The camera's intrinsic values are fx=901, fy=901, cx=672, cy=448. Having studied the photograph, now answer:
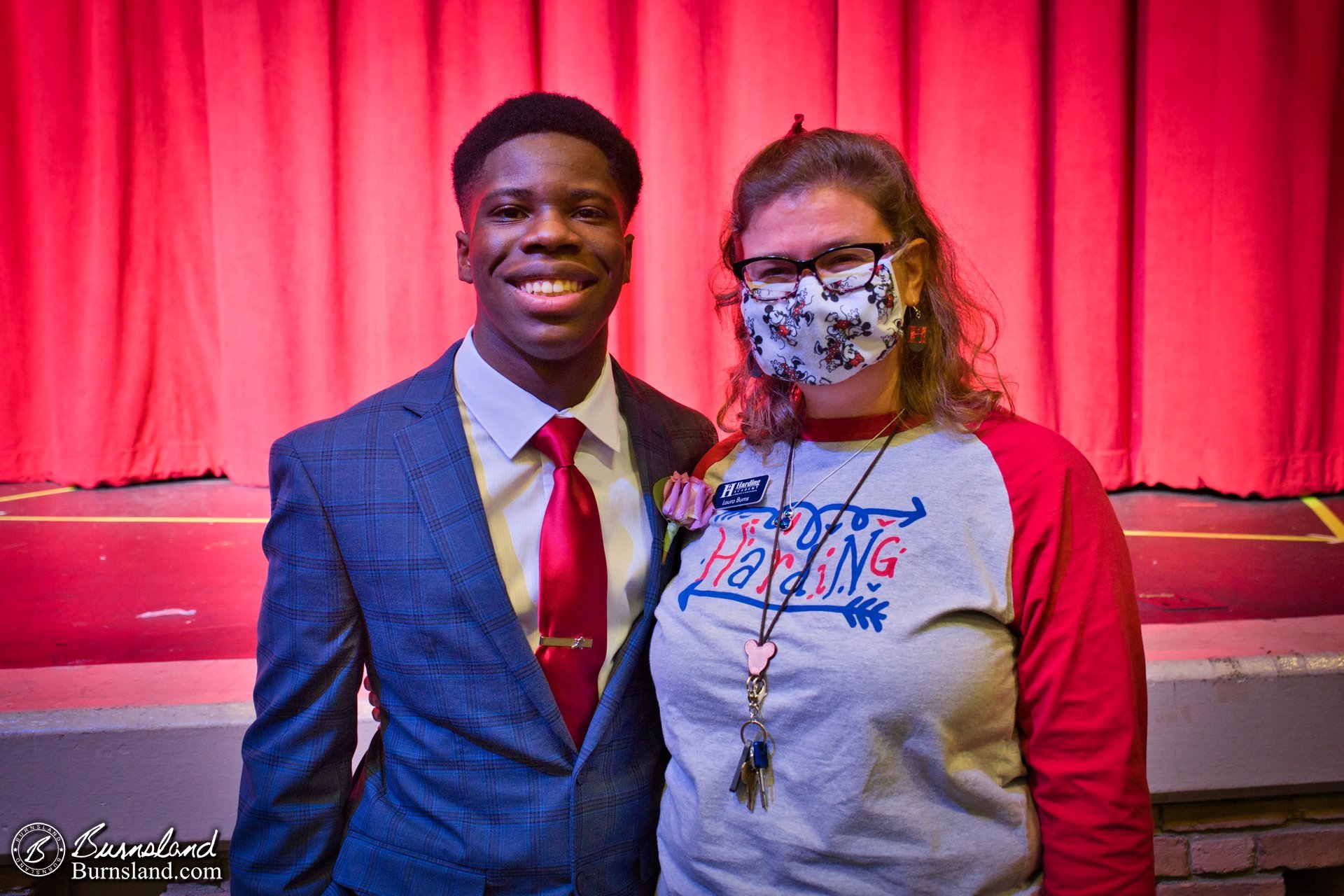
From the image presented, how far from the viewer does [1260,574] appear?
2568 mm

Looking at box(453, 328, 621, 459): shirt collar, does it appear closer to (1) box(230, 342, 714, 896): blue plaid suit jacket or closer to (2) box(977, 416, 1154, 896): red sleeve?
(1) box(230, 342, 714, 896): blue plaid suit jacket

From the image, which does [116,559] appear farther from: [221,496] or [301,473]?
[301,473]

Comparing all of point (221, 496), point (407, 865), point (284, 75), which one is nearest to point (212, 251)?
point (284, 75)

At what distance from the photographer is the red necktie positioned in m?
1.24

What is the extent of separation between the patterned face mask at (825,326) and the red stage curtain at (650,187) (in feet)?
8.00

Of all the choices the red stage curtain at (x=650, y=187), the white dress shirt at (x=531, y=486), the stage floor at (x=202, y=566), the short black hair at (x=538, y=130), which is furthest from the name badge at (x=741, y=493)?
the red stage curtain at (x=650, y=187)

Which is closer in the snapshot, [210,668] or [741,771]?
[741,771]

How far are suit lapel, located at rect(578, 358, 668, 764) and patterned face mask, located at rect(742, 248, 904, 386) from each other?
0.25 meters

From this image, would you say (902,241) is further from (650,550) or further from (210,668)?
(210,668)

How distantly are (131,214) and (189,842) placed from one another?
272 cm

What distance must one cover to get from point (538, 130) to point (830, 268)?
457 mm

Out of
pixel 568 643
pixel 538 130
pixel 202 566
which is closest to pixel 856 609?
pixel 568 643

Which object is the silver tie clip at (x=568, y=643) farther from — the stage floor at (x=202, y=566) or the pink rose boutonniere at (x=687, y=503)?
the stage floor at (x=202, y=566)

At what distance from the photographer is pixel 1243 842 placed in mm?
1948
